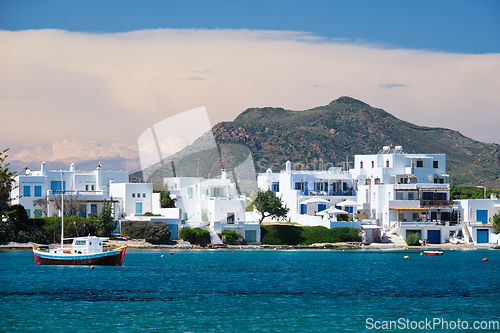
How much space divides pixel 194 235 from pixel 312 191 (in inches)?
818

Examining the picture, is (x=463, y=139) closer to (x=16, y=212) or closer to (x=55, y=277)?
(x=16, y=212)

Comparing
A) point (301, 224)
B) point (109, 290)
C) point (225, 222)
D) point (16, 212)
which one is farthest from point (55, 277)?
point (301, 224)

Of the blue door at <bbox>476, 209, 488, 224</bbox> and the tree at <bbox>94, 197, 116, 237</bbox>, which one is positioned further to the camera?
the blue door at <bbox>476, 209, 488, 224</bbox>

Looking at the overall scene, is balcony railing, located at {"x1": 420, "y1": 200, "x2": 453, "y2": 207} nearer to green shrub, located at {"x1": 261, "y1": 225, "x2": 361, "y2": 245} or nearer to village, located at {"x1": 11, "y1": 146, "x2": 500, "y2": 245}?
village, located at {"x1": 11, "y1": 146, "x2": 500, "y2": 245}

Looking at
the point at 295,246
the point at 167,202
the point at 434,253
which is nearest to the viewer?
the point at 434,253

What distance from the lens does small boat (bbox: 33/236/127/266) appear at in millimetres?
49438

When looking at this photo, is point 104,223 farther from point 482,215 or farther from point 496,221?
point 496,221

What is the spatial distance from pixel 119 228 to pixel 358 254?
83.9 ft

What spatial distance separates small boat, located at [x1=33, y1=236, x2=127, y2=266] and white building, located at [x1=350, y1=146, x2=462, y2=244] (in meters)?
34.8

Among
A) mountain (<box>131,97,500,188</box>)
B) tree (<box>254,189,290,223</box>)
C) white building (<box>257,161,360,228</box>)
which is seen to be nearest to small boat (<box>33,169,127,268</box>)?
tree (<box>254,189,290,223</box>)

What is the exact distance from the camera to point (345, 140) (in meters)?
169

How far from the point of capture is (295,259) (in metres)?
57.9

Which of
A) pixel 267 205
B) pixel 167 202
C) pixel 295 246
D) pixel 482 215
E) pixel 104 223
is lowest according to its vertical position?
pixel 295 246

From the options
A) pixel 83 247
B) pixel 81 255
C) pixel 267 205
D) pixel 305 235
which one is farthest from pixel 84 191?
pixel 305 235
